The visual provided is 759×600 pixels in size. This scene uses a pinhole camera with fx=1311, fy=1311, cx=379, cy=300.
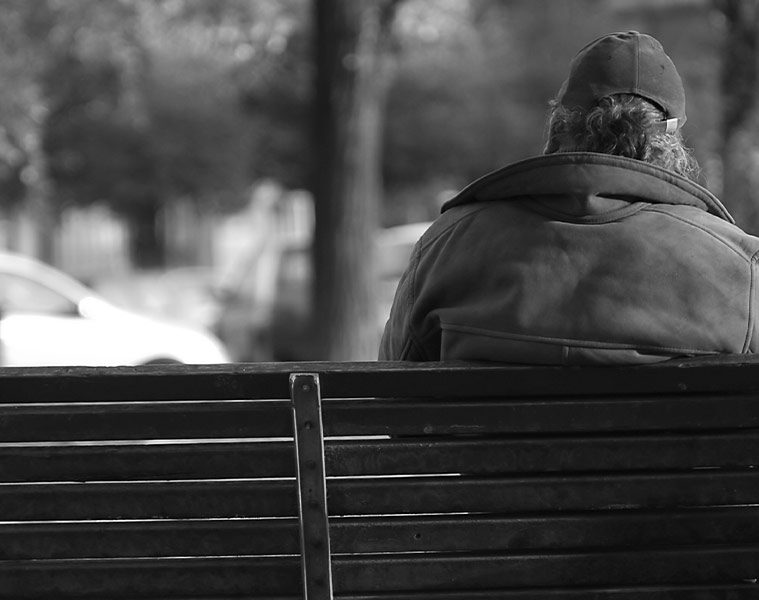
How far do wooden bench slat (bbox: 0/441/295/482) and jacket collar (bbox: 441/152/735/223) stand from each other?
63cm

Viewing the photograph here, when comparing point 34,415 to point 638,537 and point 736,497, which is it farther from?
point 736,497

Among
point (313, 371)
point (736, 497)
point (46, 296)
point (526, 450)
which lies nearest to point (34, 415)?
point (313, 371)

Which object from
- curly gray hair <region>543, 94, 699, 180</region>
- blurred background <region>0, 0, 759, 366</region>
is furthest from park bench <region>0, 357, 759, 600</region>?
blurred background <region>0, 0, 759, 366</region>

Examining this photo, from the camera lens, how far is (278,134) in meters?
27.6

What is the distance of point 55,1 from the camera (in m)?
12.1

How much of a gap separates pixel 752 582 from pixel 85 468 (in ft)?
3.88

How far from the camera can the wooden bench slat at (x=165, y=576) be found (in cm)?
228

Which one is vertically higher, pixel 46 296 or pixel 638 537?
pixel 46 296

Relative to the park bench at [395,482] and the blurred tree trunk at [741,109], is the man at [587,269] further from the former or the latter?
the blurred tree trunk at [741,109]

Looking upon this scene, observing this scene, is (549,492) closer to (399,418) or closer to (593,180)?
(399,418)

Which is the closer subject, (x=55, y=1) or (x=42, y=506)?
(x=42, y=506)

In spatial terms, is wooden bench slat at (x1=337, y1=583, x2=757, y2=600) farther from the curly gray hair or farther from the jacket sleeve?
the curly gray hair

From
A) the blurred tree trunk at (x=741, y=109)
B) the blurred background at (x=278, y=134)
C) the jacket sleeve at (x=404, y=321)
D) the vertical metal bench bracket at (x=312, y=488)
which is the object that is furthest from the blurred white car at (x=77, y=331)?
the vertical metal bench bracket at (x=312, y=488)

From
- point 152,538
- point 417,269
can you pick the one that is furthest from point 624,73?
point 152,538
